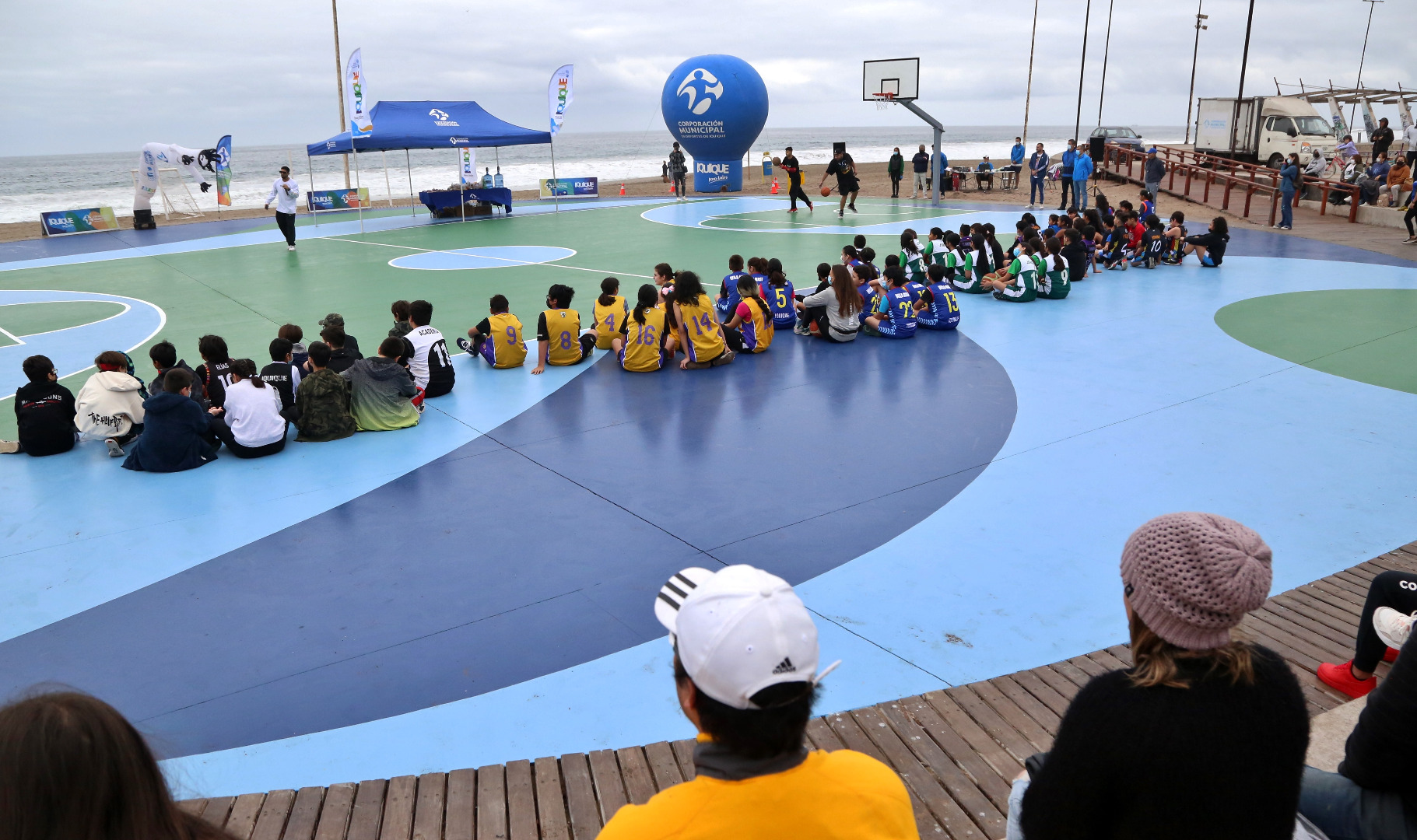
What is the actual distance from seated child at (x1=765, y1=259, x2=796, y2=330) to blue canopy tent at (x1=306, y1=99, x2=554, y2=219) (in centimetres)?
1292

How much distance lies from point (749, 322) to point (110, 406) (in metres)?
6.61

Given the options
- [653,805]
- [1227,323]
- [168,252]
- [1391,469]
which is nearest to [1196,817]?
[653,805]

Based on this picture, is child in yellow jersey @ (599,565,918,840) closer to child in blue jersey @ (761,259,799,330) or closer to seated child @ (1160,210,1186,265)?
child in blue jersey @ (761,259,799,330)

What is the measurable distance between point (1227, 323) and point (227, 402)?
460 inches

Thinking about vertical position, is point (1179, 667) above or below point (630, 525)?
above

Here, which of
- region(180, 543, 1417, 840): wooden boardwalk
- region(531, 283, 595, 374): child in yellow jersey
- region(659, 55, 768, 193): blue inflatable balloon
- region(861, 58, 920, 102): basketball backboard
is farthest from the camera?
region(659, 55, 768, 193): blue inflatable balloon

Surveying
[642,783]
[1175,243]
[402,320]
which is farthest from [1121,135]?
[642,783]

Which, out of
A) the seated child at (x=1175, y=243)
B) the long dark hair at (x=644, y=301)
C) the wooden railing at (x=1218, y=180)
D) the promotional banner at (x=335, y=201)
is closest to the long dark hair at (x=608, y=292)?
the long dark hair at (x=644, y=301)

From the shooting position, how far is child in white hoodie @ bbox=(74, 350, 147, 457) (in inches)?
324

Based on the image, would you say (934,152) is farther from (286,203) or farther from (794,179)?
(286,203)

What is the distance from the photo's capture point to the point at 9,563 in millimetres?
6203

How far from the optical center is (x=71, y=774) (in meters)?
1.52

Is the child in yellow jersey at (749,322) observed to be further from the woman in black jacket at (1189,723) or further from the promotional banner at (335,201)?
the promotional banner at (335,201)

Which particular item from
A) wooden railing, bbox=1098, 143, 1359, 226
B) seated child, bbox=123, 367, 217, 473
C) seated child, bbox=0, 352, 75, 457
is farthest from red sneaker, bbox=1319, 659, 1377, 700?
wooden railing, bbox=1098, 143, 1359, 226
